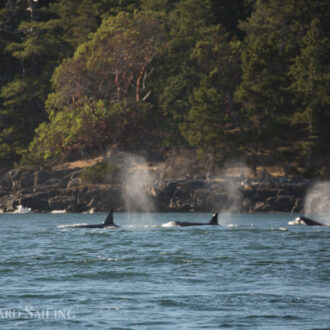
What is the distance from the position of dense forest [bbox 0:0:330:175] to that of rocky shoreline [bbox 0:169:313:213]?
3446mm

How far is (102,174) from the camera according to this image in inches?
3022

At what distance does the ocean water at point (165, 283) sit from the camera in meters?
16.4

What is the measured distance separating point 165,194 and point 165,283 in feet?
170

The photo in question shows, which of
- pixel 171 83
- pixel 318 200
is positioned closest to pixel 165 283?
pixel 318 200

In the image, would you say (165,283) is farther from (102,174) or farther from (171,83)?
(171,83)

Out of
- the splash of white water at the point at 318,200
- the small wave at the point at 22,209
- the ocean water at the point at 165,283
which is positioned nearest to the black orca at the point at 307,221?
the ocean water at the point at 165,283

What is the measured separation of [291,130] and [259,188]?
Result: 11.1 metres

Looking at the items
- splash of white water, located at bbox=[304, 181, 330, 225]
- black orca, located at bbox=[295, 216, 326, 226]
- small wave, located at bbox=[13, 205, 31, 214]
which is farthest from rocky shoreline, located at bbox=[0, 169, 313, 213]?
black orca, located at bbox=[295, 216, 326, 226]

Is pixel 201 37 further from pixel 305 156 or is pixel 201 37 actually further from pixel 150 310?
pixel 150 310

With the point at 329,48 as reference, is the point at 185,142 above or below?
below

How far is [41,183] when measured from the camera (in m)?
A: 78.4

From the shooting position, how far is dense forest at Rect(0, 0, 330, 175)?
250ft

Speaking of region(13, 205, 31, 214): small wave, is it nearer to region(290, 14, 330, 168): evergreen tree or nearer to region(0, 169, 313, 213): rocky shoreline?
region(0, 169, 313, 213): rocky shoreline

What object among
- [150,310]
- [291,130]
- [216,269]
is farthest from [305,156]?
[150,310]
